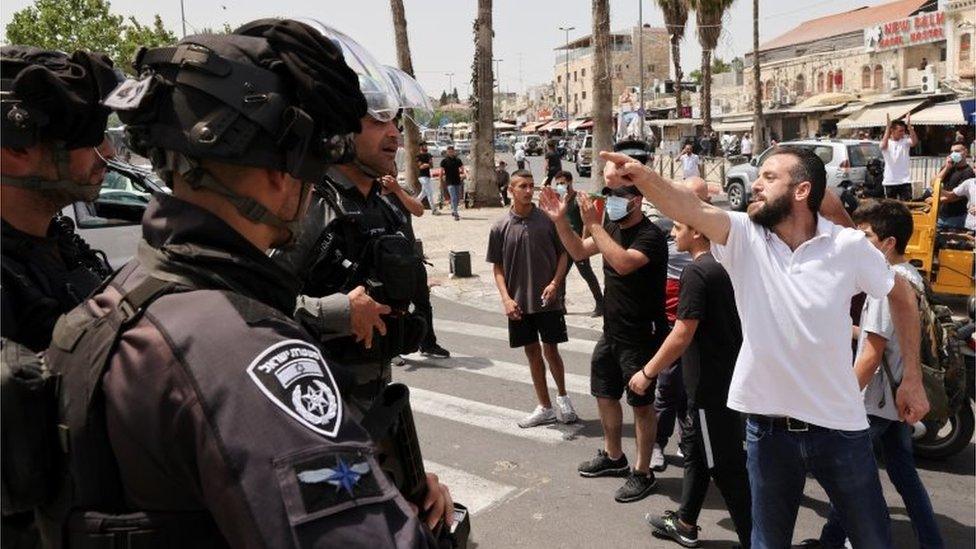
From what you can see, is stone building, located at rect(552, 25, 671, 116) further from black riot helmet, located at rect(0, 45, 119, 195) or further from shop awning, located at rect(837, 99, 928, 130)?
black riot helmet, located at rect(0, 45, 119, 195)

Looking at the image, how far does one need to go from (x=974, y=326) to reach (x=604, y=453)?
2.76 meters

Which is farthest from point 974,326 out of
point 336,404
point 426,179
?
point 426,179

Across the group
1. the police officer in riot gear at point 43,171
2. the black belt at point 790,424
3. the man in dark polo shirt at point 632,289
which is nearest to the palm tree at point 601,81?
the man in dark polo shirt at point 632,289

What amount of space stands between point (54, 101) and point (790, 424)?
265 centimetres

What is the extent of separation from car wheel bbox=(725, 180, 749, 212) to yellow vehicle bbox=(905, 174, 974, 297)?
12547mm

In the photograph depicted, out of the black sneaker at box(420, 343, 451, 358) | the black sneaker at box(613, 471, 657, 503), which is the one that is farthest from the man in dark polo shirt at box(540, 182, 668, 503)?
the black sneaker at box(420, 343, 451, 358)

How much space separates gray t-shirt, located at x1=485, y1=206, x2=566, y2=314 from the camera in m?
6.15

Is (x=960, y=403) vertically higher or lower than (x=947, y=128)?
lower

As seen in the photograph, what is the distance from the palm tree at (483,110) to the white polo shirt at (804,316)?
17.1m

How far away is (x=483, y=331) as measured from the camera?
930 centimetres

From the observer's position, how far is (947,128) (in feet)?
92.6

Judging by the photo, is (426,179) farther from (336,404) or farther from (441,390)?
(336,404)

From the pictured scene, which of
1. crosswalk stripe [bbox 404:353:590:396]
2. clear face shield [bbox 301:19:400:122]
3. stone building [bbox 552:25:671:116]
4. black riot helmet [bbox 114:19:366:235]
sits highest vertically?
stone building [bbox 552:25:671:116]

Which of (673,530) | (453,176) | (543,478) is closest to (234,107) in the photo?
(673,530)
